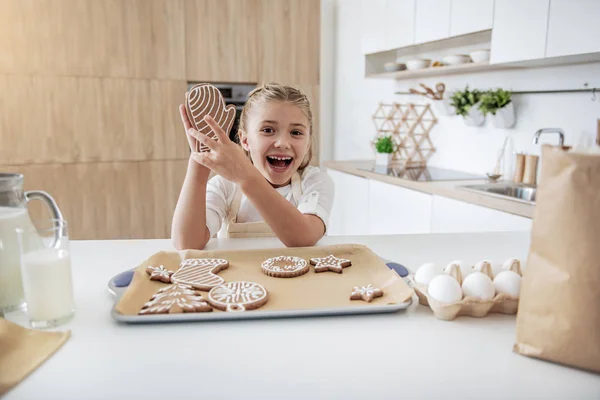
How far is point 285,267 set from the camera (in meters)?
0.90

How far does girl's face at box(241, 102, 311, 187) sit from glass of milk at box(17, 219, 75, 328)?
2.60 ft

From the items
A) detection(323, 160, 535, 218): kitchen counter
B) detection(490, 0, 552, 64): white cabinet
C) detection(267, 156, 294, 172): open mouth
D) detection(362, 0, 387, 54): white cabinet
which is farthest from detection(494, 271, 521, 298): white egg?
detection(362, 0, 387, 54): white cabinet

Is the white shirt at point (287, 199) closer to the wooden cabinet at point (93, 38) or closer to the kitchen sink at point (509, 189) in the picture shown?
the kitchen sink at point (509, 189)

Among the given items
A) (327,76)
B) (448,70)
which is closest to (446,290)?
(448,70)

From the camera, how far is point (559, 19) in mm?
2049

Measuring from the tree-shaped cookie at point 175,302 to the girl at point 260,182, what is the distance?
34 centimetres

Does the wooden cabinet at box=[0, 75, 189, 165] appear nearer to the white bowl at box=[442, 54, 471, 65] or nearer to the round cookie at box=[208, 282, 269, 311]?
the white bowl at box=[442, 54, 471, 65]

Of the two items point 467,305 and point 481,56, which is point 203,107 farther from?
point 481,56

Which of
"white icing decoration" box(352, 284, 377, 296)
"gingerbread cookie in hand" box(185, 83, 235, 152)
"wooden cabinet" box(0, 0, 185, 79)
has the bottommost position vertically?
"white icing decoration" box(352, 284, 377, 296)

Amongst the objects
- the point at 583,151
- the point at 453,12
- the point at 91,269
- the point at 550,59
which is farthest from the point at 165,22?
the point at 583,151

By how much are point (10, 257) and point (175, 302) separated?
26 centimetres

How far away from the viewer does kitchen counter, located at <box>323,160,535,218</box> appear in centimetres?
209

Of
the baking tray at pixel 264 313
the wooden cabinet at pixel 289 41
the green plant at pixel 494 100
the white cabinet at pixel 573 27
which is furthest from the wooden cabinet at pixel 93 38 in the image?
the baking tray at pixel 264 313

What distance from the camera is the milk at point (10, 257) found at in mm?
730
